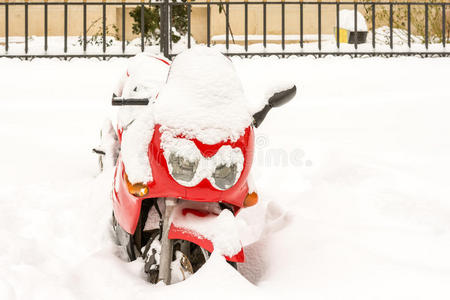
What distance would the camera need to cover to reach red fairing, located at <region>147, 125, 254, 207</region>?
152 cm

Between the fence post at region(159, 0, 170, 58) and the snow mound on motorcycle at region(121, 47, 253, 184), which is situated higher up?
the fence post at region(159, 0, 170, 58)

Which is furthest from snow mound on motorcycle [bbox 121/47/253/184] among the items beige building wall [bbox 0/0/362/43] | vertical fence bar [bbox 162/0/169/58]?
beige building wall [bbox 0/0/362/43]

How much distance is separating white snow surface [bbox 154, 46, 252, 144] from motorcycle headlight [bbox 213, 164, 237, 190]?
105mm

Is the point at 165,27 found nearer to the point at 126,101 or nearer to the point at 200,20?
the point at 126,101

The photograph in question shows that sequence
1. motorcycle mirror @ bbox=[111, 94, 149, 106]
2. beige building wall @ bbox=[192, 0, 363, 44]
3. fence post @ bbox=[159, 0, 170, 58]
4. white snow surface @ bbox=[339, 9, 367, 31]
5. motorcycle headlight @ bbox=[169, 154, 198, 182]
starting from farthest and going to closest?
beige building wall @ bbox=[192, 0, 363, 44] → white snow surface @ bbox=[339, 9, 367, 31] → fence post @ bbox=[159, 0, 170, 58] → motorcycle mirror @ bbox=[111, 94, 149, 106] → motorcycle headlight @ bbox=[169, 154, 198, 182]

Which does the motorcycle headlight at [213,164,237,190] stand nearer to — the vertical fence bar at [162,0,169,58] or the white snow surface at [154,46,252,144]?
the white snow surface at [154,46,252,144]

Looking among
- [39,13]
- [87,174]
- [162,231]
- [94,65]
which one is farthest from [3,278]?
[39,13]

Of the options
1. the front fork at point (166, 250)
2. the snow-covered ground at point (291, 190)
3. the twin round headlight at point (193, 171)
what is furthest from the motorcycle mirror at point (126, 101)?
the snow-covered ground at point (291, 190)

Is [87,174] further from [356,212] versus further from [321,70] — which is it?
[321,70]

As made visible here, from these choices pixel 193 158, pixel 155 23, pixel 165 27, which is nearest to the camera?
Result: pixel 193 158

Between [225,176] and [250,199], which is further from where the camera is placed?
[250,199]

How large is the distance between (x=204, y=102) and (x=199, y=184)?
12.4 inches

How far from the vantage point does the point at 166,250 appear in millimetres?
1642

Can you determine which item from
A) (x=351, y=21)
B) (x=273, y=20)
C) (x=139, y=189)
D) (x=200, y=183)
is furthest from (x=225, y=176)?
A: (x=273, y=20)
